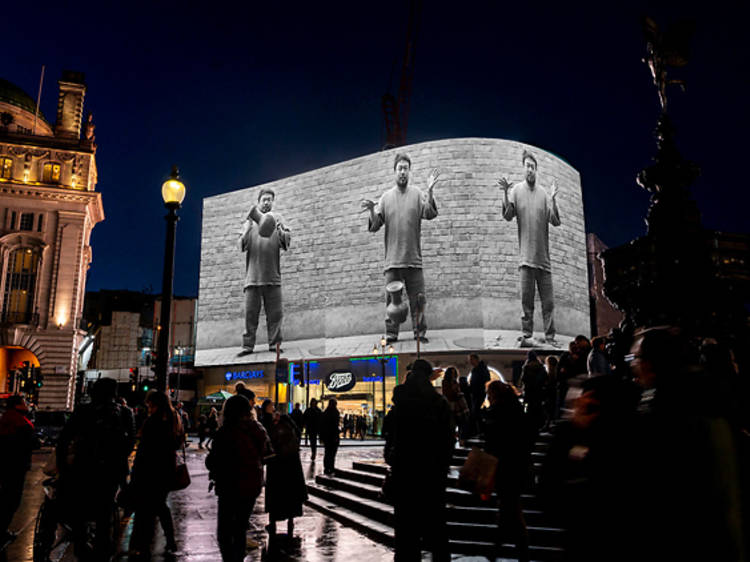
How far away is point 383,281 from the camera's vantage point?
36156 millimetres

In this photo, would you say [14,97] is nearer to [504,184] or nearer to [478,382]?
[504,184]

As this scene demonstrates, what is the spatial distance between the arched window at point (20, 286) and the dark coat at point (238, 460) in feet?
132

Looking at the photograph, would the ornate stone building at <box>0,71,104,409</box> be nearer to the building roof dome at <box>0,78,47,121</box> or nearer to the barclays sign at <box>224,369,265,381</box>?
the building roof dome at <box>0,78,47,121</box>

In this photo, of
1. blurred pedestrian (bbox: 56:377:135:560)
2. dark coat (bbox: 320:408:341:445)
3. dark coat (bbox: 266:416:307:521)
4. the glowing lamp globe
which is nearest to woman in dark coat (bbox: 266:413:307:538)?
dark coat (bbox: 266:416:307:521)

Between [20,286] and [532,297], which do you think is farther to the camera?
[20,286]

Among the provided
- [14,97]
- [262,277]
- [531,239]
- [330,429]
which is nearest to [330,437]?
[330,429]

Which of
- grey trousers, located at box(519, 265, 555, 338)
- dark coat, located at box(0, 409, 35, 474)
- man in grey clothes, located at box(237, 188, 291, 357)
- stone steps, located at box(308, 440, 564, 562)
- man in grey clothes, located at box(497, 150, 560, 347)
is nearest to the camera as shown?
stone steps, located at box(308, 440, 564, 562)

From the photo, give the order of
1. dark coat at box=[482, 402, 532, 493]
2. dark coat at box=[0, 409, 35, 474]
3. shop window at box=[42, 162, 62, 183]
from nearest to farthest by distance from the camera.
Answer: dark coat at box=[482, 402, 532, 493] < dark coat at box=[0, 409, 35, 474] < shop window at box=[42, 162, 62, 183]

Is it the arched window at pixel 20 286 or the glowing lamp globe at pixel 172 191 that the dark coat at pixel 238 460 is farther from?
the arched window at pixel 20 286

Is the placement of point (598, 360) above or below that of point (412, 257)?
below

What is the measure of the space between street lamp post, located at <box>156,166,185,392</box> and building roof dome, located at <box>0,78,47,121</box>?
47.2m

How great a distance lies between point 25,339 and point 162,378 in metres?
37.2

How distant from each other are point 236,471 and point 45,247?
41517 millimetres

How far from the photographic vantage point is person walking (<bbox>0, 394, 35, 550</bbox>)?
256 inches
